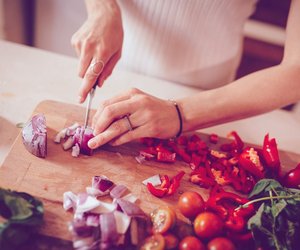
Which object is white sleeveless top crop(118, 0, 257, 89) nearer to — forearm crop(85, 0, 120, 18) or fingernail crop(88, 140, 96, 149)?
forearm crop(85, 0, 120, 18)

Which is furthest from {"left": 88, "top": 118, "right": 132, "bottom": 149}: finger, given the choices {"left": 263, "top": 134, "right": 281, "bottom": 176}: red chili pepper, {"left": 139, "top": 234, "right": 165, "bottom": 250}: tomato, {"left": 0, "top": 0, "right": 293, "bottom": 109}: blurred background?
{"left": 0, "top": 0, "right": 293, "bottom": 109}: blurred background

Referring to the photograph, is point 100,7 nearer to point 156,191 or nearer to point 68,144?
point 68,144

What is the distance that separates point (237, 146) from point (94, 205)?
0.61m

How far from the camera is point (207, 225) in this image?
3.43ft

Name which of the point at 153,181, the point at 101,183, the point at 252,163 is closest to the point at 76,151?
the point at 101,183

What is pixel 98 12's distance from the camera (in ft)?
4.64

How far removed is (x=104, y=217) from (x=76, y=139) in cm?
33

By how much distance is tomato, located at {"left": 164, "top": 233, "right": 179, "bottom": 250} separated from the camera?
1020 millimetres

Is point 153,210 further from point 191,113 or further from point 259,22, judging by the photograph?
point 259,22

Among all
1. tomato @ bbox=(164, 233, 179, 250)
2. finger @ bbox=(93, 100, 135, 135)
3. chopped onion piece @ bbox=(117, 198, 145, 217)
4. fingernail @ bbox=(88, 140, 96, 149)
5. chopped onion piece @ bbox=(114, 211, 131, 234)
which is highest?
finger @ bbox=(93, 100, 135, 135)

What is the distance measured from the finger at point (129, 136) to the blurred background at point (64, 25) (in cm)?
117

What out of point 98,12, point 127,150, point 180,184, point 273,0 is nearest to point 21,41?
point 98,12

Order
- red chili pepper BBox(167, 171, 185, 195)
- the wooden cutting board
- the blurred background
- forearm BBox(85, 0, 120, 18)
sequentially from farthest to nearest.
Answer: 1. the blurred background
2. forearm BBox(85, 0, 120, 18)
3. red chili pepper BBox(167, 171, 185, 195)
4. the wooden cutting board

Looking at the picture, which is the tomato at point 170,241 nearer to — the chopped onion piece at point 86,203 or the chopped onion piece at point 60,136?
the chopped onion piece at point 86,203
